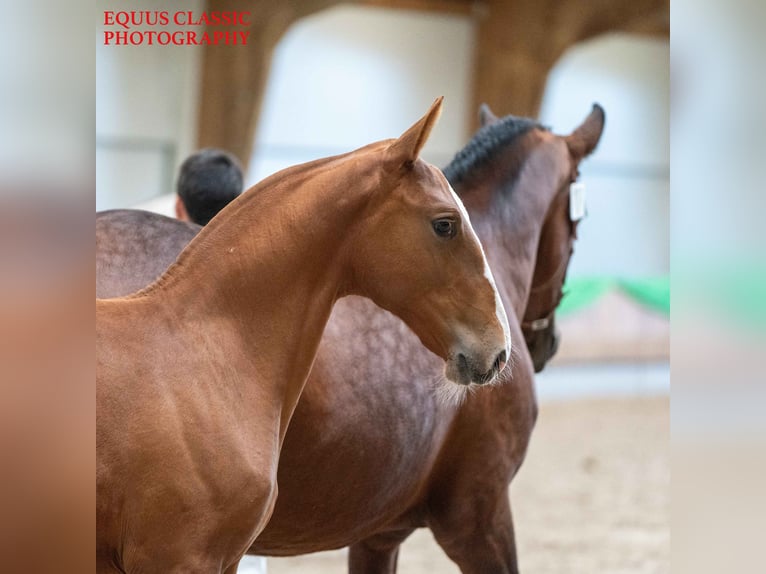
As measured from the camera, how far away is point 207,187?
2.40 m

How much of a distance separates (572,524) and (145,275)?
310 cm

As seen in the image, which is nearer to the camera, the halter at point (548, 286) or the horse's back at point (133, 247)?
the horse's back at point (133, 247)

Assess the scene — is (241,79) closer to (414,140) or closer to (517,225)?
(517,225)

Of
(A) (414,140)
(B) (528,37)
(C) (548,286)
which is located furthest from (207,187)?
(B) (528,37)

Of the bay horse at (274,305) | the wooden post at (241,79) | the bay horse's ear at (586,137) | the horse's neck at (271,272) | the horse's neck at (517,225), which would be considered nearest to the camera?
the bay horse at (274,305)

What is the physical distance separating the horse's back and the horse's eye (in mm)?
622

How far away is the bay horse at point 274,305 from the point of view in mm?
1306

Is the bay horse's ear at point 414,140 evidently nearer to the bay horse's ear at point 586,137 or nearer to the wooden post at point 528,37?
the bay horse's ear at point 586,137

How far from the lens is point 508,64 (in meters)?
8.09

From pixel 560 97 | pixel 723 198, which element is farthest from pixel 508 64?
pixel 723 198

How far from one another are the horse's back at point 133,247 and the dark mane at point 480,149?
0.72 metres

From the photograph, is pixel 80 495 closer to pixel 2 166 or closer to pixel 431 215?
pixel 2 166

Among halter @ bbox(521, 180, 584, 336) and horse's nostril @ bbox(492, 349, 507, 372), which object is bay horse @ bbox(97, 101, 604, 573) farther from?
horse's nostril @ bbox(492, 349, 507, 372)

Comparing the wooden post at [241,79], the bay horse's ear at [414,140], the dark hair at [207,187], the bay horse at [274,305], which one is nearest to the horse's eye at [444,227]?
the bay horse at [274,305]
